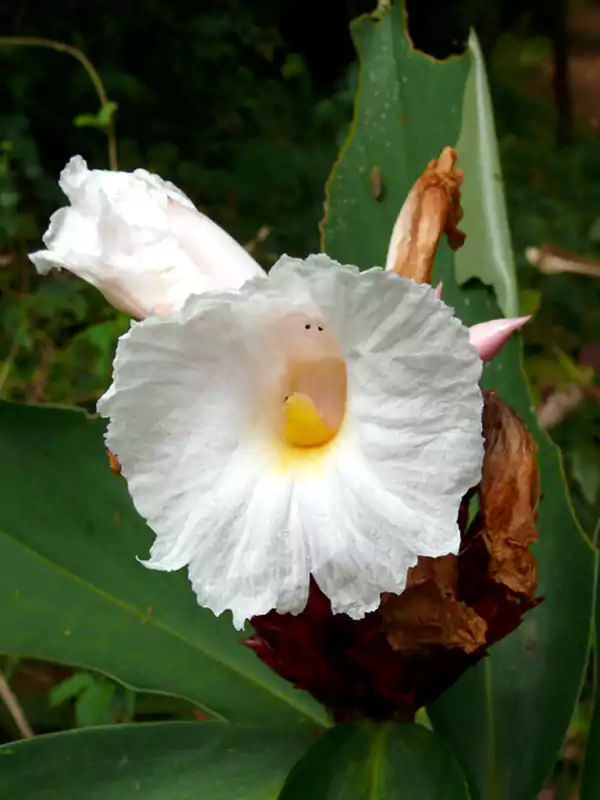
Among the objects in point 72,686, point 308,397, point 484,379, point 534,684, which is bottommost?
point 72,686

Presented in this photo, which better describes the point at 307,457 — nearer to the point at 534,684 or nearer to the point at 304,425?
the point at 304,425

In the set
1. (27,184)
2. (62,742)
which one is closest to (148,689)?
(62,742)

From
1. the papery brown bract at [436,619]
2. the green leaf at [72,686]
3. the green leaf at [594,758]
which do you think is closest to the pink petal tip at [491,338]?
the papery brown bract at [436,619]

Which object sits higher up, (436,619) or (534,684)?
(436,619)

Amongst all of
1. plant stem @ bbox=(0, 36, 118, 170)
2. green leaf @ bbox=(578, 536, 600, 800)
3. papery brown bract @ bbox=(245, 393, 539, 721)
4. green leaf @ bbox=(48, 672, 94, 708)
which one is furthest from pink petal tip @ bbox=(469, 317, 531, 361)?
plant stem @ bbox=(0, 36, 118, 170)

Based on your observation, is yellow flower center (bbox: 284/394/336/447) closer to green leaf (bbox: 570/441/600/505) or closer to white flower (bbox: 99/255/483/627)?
white flower (bbox: 99/255/483/627)

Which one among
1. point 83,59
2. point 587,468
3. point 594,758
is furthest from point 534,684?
point 83,59

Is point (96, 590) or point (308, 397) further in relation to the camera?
point (96, 590)
